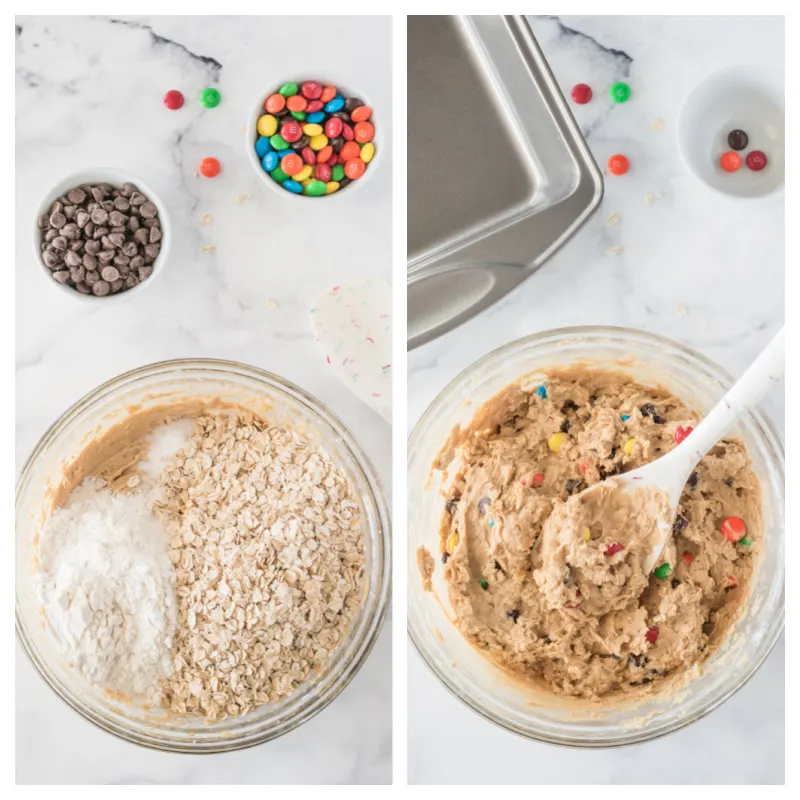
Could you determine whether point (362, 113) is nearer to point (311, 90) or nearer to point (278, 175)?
point (311, 90)

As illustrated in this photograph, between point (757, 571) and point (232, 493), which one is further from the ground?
point (232, 493)

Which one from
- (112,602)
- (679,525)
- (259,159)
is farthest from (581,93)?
(112,602)

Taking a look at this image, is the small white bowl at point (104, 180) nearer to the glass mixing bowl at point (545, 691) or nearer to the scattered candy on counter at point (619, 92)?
→ the glass mixing bowl at point (545, 691)

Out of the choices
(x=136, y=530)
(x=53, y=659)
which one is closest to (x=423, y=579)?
(x=136, y=530)

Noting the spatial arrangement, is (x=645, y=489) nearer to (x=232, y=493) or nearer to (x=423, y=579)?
(x=423, y=579)

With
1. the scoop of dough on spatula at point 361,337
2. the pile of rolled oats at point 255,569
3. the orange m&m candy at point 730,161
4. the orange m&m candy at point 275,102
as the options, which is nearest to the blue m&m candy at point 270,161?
the orange m&m candy at point 275,102

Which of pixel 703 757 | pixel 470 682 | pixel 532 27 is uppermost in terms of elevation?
pixel 532 27
